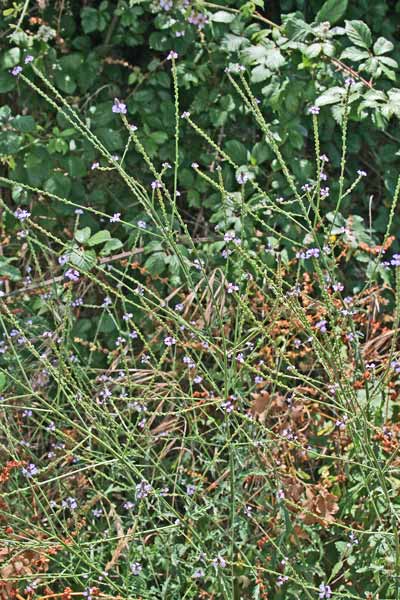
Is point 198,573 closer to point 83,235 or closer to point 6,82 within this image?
point 83,235

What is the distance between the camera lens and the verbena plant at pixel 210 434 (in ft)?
7.13

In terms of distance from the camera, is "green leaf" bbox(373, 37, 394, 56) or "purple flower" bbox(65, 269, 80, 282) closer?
"purple flower" bbox(65, 269, 80, 282)

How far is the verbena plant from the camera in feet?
7.13

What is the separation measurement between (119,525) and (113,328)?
0.81m

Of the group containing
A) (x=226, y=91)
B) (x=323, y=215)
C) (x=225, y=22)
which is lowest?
(x=323, y=215)

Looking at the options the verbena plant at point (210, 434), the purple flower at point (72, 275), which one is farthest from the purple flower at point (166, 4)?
the purple flower at point (72, 275)

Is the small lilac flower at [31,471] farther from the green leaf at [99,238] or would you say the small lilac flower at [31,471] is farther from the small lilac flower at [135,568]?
the green leaf at [99,238]

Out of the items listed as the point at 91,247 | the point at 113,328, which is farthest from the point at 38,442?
the point at 91,247

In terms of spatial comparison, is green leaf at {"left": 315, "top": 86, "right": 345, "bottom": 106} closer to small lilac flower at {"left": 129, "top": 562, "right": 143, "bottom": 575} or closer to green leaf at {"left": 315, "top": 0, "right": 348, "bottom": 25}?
green leaf at {"left": 315, "top": 0, "right": 348, "bottom": 25}

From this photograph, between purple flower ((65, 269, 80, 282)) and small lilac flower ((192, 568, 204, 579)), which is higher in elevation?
purple flower ((65, 269, 80, 282))

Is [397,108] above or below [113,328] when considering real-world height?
above

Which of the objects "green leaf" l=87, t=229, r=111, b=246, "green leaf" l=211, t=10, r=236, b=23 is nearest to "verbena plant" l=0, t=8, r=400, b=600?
"green leaf" l=87, t=229, r=111, b=246

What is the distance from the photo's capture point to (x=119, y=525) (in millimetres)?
2566

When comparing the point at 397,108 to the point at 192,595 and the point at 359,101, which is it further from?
the point at 192,595
